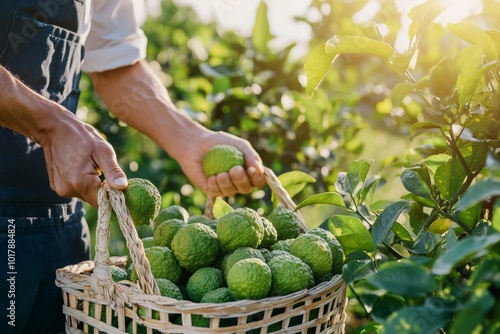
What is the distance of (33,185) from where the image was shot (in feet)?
4.91

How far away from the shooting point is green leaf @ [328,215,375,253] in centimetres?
126

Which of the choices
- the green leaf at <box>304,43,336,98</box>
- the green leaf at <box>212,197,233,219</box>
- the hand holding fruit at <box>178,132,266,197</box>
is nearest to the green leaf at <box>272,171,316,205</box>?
the hand holding fruit at <box>178,132,266,197</box>

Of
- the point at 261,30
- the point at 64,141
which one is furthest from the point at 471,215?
the point at 261,30

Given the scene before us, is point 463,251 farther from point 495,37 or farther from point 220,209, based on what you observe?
point 220,209

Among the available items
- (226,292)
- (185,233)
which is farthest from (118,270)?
(226,292)

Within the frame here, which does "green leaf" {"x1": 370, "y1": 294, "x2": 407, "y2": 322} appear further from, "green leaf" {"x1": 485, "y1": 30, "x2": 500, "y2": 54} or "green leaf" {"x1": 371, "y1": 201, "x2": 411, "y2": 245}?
"green leaf" {"x1": 485, "y1": 30, "x2": 500, "y2": 54}

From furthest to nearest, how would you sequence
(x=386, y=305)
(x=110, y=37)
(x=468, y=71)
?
(x=110, y=37)
(x=468, y=71)
(x=386, y=305)

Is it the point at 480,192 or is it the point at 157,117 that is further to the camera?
the point at 157,117

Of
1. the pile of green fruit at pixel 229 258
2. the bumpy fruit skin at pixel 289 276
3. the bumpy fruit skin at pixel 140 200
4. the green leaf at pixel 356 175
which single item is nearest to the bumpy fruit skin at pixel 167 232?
the pile of green fruit at pixel 229 258

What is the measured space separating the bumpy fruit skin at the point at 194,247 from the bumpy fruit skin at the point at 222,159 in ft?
1.14

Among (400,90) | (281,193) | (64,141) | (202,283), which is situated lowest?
(202,283)

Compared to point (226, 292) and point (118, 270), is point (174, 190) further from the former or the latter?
point (226, 292)

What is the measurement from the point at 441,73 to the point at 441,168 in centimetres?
22

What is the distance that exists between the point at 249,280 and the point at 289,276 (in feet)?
Answer: 0.32
